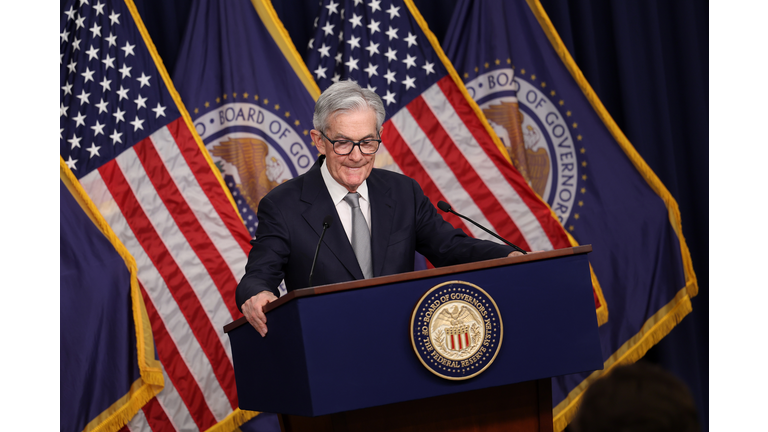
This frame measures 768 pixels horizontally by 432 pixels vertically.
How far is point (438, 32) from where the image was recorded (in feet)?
13.8

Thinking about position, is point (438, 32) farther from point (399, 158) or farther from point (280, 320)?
point (280, 320)

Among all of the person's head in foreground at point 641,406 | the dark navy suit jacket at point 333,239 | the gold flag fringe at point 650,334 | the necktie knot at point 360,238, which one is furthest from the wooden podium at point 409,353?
the gold flag fringe at point 650,334

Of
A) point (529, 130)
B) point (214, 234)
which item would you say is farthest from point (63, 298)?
point (529, 130)

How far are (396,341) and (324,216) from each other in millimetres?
601

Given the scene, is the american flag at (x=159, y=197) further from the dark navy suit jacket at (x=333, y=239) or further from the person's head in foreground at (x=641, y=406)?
the person's head in foreground at (x=641, y=406)

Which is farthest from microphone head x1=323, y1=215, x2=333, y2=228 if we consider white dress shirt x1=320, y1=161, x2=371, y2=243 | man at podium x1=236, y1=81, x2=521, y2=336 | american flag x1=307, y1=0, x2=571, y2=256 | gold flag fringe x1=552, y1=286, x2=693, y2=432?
gold flag fringe x1=552, y1=286, x2=693, y2=432

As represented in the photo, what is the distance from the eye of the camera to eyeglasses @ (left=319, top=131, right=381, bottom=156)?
189 centimetres

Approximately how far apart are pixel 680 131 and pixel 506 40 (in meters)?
1.52

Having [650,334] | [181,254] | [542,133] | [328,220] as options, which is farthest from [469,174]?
[328,220]

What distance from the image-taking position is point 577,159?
12.8 feet

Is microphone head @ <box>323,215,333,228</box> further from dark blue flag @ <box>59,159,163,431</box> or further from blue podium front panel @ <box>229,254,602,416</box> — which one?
dark blue flag @ <box>59,159,163,431</box>

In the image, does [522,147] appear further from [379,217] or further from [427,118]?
[379,217]

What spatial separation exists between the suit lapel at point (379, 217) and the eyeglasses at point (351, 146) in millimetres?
146

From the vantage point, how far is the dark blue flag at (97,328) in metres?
3.02
